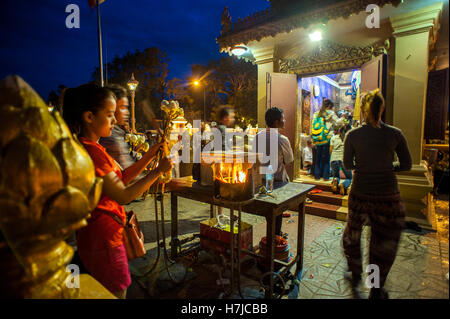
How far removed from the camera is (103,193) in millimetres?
1330

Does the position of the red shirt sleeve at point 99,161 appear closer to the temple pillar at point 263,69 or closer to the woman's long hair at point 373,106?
the woman's long hair at point 373,106

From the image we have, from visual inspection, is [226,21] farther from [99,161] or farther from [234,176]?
[99,161]

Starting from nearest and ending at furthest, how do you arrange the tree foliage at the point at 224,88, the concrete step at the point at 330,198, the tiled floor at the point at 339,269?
the tiled floor at the point at 339,269 < the concrete step at the point at 330,198 < the tree foliage at the point at 224,88

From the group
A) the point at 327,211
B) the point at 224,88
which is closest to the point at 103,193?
the point at 327,211

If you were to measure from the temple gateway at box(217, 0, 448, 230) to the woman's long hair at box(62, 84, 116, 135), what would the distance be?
4737mm

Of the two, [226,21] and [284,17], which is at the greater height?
[226,21]

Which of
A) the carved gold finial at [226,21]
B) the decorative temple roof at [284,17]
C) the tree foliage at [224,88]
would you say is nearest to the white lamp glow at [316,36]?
the decorative temple roof at [284,17]

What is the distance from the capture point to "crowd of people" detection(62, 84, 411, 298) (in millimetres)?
1323

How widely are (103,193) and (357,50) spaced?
671cm

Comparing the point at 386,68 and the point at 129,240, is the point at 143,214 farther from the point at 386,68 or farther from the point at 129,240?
the point at 386,68

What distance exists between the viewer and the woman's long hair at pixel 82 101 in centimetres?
131

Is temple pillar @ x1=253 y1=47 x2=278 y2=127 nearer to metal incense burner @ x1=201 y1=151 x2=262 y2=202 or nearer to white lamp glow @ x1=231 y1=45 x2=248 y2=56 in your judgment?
white lamp glow @ x1=231 y1=45 x2=248 y2=56

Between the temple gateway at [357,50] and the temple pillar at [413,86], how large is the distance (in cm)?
2
